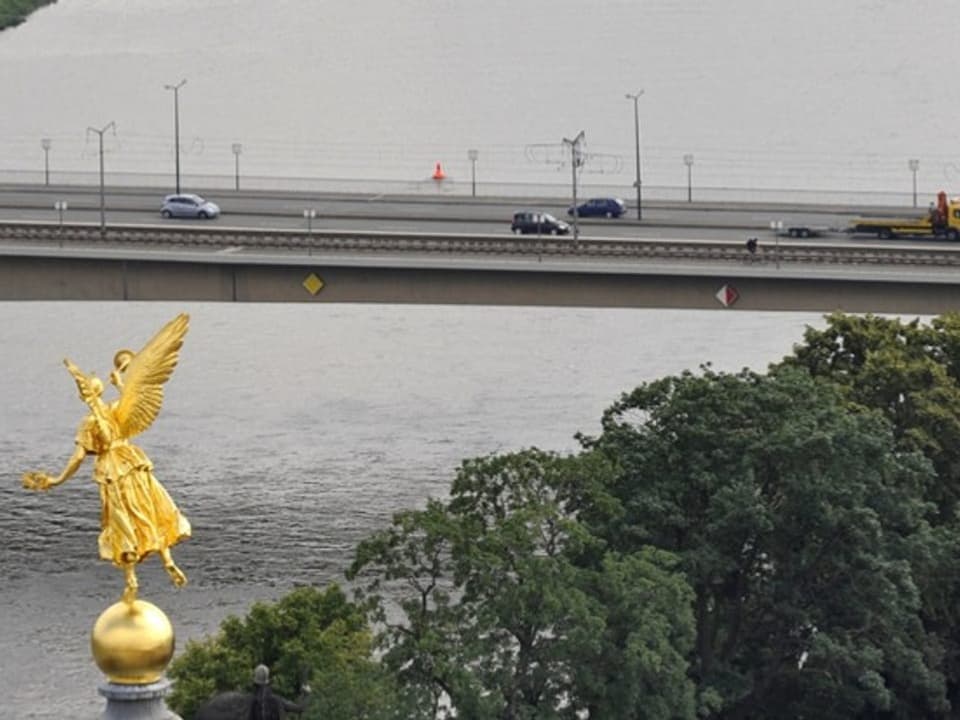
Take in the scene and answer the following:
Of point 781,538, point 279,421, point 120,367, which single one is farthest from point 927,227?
point 120,367

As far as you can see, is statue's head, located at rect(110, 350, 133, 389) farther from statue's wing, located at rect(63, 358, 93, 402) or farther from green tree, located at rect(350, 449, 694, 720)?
green tree, located at rect(350, 449, 694, 720)

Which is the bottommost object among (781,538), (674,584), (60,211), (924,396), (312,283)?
(674,584)

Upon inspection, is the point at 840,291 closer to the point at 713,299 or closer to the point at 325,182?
the point at 713,299

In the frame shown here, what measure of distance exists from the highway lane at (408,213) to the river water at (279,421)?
3813 mm

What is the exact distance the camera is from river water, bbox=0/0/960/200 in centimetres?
13688

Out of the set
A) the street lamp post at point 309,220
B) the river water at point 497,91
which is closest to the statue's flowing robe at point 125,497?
the street lamp post at point 309,220

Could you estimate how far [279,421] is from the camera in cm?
9181

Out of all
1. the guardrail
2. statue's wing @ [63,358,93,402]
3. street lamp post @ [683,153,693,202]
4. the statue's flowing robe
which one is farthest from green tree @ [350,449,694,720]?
street lamp post @ [683,153,693,202]

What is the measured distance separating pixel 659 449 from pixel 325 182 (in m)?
67.0

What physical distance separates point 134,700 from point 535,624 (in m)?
20.1

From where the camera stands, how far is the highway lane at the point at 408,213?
100938 millimetres

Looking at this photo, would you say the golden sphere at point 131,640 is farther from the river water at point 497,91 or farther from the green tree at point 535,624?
the river water at point 497,91

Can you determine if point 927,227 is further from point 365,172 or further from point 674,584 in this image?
point 674,584

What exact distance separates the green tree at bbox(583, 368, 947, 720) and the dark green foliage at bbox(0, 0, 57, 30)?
404 ft
